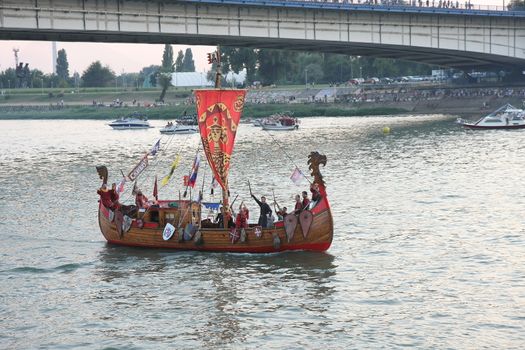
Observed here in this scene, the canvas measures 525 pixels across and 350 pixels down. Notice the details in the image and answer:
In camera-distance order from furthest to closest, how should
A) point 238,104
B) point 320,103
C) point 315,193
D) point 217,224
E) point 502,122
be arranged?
point 320,103 → point 502,122 → point 238,104 → point 217,224 → point 315,193

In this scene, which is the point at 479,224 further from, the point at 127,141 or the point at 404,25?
the point at 127,141

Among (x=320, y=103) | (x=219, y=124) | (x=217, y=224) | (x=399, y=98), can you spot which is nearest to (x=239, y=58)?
(x=320, y=103)

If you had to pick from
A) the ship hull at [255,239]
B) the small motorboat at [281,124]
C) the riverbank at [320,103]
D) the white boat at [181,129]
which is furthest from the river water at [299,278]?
the riverbank at [320,103]

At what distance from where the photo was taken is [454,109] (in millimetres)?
122438

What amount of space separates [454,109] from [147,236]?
305ft

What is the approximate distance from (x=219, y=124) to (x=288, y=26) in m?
45.8

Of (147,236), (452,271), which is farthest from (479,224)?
(147,236)

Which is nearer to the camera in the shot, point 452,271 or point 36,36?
point 452,271

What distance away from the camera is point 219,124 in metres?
35.5

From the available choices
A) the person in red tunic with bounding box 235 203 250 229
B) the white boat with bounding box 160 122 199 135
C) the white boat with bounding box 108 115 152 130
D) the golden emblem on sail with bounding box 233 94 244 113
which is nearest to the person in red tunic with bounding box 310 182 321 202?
the person in red tunic with bounding box 235 203 250 229

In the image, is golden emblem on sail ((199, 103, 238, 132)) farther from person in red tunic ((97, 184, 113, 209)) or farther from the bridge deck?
the bridge deck

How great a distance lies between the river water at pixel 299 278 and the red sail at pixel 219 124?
382 cm

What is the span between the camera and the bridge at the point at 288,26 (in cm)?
6525

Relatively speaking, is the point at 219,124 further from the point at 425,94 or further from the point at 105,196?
the point at 425,94
